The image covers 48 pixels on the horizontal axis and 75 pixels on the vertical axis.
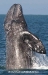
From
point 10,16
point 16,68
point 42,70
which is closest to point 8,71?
point 16,68

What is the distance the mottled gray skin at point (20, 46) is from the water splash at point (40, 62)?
0.31m

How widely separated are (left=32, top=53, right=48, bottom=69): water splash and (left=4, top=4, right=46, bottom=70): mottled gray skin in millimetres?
315

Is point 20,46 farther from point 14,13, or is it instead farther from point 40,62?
point 14,13

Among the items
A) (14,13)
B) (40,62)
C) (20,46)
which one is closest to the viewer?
(20,46)

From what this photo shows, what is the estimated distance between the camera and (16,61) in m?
21.2

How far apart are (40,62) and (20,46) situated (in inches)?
61.1

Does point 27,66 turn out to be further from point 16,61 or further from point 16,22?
point 16,22

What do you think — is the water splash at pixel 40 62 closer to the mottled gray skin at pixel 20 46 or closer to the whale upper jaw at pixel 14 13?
the mottled gray skin at pixel 20 46

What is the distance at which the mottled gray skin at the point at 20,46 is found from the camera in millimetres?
21062

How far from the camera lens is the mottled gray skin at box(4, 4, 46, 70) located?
→ 69.1 feet

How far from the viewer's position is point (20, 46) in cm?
2152

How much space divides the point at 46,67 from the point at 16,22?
3.23 meters

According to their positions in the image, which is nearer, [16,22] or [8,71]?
[8,71]

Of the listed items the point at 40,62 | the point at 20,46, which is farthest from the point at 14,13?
the point at 40,62
